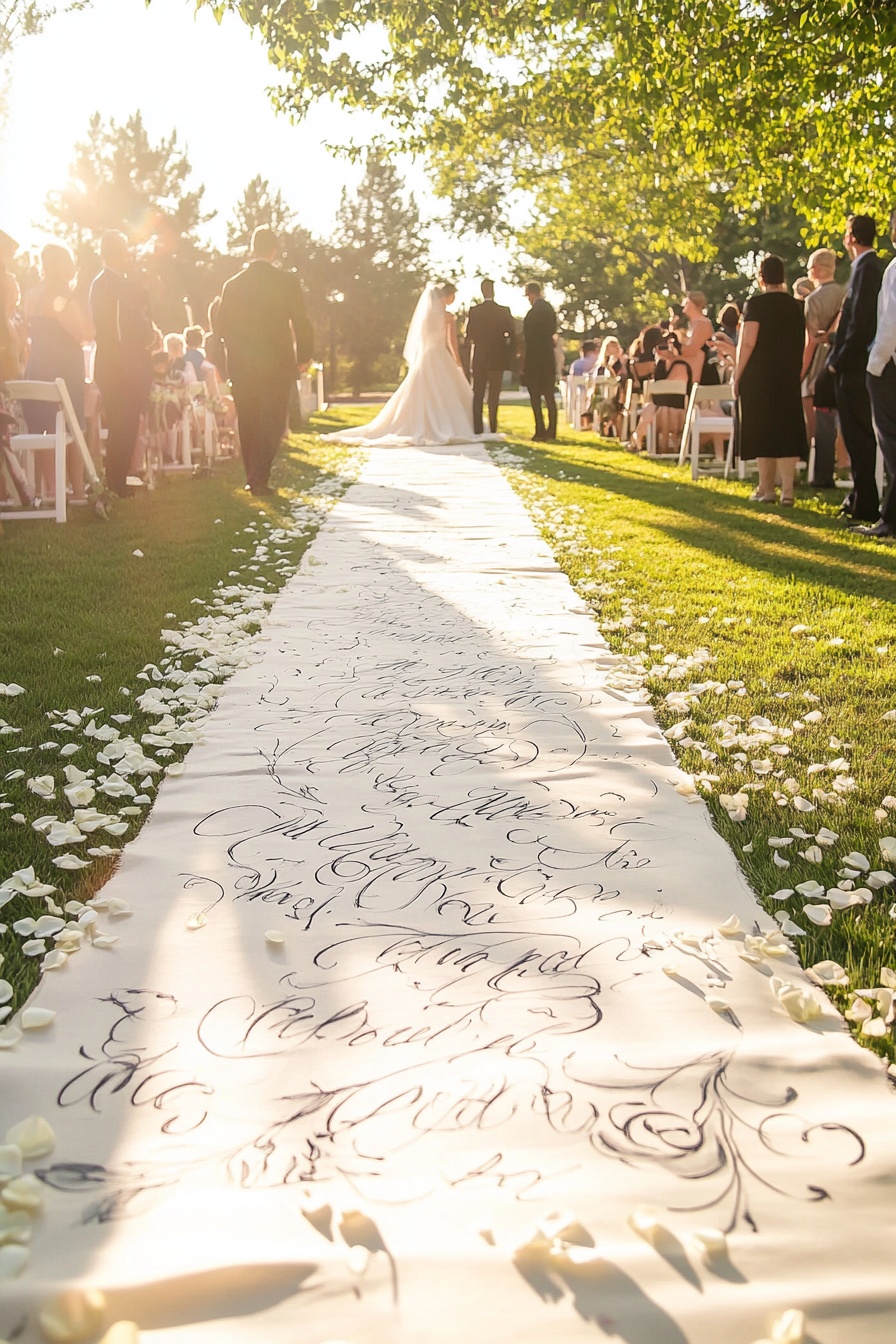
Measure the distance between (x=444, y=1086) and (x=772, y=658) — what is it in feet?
11.7

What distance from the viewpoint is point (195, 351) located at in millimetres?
15297

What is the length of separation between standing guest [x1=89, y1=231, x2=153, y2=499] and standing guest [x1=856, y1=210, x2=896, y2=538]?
242 inches

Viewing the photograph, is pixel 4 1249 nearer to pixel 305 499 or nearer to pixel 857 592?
pixel 857 592

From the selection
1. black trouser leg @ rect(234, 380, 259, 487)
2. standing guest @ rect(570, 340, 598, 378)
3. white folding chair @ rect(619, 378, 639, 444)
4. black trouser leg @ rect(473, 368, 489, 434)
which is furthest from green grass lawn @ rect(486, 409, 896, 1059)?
standing guest @ rect(570, 340, 598, 378)

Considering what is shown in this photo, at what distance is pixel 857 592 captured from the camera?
6.76 m

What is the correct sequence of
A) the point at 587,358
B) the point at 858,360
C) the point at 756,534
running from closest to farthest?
1. the point at 756,534
2. the point at 858,360
3. the point at 587,358

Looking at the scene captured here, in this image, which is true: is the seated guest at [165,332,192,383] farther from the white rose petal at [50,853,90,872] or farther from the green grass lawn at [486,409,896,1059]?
the white rose petal at [50,853,90,872]

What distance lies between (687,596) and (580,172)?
21040 millimetres

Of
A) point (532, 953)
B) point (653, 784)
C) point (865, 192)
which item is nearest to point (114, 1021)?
point (532, 953)

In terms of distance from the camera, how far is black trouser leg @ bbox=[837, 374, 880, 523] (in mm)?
9570

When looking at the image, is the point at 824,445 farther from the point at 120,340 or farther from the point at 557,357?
the point at 557,357

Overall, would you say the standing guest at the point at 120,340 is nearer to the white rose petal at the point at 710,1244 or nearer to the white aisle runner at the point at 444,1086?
the white aisle runner at the point at 444,1086

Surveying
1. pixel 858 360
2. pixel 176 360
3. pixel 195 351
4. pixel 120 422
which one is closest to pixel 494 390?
pixel 195 351

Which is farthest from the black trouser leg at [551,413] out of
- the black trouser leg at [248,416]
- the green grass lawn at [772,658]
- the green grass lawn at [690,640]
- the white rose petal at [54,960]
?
the white rose petal at [54,960]
